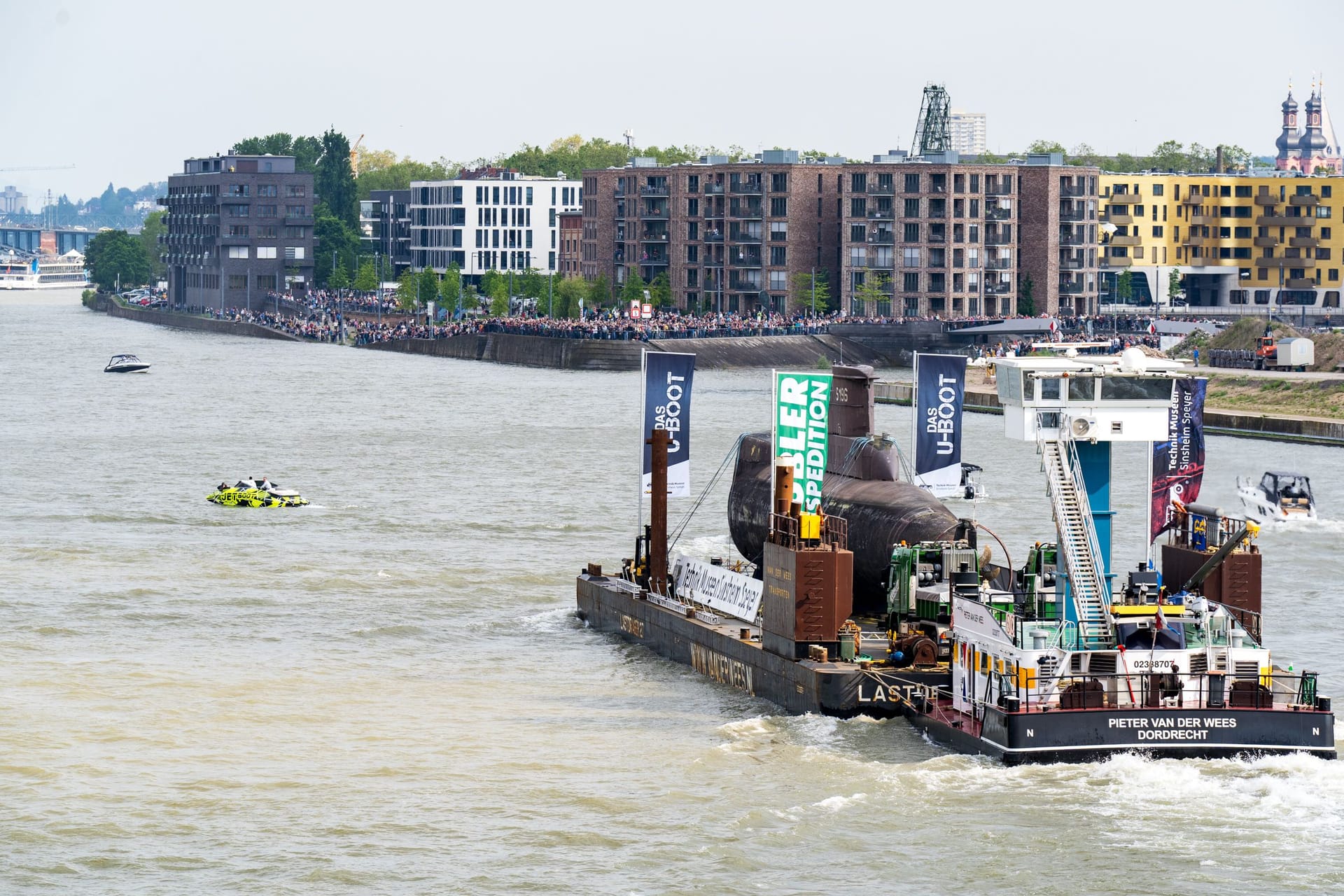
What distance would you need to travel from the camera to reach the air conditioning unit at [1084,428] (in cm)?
4047

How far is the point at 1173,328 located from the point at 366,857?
144 metres

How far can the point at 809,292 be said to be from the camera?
182 metres

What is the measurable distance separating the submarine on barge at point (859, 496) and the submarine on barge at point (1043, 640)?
848mm

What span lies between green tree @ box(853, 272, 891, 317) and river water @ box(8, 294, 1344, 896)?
9939cm

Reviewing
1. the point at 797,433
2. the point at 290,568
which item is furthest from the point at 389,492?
the point at 797,433

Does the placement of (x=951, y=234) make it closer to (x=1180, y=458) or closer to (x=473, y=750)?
(x=1180, y=458)

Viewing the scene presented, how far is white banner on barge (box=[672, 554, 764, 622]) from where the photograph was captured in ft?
153

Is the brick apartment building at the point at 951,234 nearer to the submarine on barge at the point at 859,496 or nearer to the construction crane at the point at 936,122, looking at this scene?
the construction crane at the point at 936,122

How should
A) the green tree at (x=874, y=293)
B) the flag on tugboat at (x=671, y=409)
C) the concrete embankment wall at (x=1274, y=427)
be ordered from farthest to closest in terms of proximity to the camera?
the green tree at (x=874, y=293), the concrete embankment wall at (x=1274, y=427), the flag on tugboat at (x=671, y=409)

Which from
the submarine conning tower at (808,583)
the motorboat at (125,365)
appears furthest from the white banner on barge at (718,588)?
the motorboat at (125,365)

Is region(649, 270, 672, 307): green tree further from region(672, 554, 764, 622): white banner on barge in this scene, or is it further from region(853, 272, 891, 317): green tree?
region(672, 554, 764, 622): white banner on barge

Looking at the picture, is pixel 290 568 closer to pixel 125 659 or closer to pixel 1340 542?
pixel 125 659

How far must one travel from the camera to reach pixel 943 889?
3241cm

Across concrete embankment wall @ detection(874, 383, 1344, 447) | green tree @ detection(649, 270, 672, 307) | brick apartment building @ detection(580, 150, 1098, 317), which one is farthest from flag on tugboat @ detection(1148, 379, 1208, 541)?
green tree @ detection(649, 270, 672, 307)
